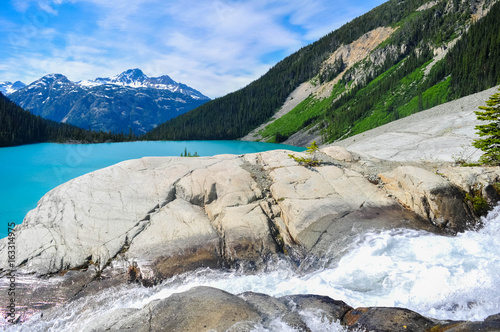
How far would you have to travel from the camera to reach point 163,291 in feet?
27.7

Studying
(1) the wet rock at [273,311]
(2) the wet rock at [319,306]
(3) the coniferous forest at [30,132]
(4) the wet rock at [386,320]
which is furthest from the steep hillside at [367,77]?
(1) the wet rock at [273,311]

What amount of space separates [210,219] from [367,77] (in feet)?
408

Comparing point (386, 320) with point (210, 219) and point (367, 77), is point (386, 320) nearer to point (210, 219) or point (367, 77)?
point (210, 219)

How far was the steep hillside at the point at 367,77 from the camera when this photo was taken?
6462 centimetres

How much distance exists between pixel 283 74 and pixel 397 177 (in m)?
173

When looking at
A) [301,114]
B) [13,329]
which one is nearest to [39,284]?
[13,329]

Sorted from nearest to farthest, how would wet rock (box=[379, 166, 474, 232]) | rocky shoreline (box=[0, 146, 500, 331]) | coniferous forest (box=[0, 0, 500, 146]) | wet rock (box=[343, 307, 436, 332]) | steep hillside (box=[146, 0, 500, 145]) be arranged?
wet rock (box=[343, 307, 436, 332]), rocky shoreline (box=[0, 146, 500, 331]), wet rock (box=[379, 166, 474, 232]), coniferous forest (box=[0, 0, 500, 146]), steep hillside (box=[146, 0, 500, 145])

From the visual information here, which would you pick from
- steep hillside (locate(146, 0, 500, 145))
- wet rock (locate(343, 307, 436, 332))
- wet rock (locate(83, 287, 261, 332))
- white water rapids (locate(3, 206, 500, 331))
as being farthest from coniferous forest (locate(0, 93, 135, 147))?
wet rock (locate(343, 307, 436, 332))

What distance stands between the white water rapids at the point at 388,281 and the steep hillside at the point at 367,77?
66.3 m

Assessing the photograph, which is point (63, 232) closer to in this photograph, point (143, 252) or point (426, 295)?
point (143, 252)

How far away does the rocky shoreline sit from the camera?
356 inches

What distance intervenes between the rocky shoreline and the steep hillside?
209 ft

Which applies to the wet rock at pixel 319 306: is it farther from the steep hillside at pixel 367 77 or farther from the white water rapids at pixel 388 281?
the steep hillside at pixel 367 77

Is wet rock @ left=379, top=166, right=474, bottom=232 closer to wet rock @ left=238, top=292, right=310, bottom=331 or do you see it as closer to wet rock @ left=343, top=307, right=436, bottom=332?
wet rock @ left=343, top=307, right=436, bottom=332
